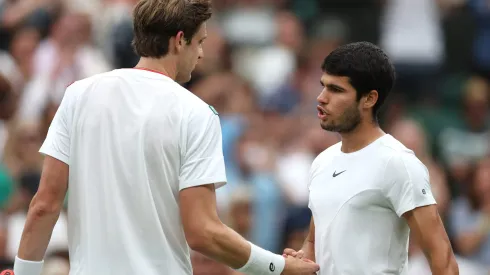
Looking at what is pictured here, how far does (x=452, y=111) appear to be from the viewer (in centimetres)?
1292

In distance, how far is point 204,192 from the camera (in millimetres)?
4883

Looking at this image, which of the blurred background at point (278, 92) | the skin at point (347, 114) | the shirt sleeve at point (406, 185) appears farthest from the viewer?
the blurred background at point (278, 92)

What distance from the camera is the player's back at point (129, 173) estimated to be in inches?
194

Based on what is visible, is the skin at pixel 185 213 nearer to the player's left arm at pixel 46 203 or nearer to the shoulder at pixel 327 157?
the player's left arm at pixel 46 203

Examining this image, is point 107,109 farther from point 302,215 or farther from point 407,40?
point 407,40

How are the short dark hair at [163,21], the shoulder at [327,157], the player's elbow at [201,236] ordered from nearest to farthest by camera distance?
the player's elbow at [201,236]
the short dark hair at [163,21]
the shoulder at [327,157]

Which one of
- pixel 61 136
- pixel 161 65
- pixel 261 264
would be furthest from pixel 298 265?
pixel 61 136

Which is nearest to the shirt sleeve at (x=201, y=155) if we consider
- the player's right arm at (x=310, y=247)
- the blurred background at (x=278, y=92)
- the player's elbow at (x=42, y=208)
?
the player's elbow at (x=42, y=208)

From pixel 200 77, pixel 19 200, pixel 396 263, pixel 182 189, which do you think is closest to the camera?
pixel 182 189

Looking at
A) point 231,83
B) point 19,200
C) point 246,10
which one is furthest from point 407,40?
point 19,200

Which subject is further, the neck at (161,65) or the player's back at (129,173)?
the neck at (161,65)

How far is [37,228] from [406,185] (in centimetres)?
173

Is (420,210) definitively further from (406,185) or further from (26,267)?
(26,267)

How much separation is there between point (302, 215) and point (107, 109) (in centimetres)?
455
